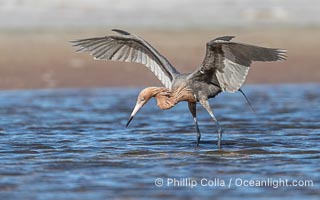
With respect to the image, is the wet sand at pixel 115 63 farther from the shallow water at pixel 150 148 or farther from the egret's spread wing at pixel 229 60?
the egret's spread wing at pixel 229 60

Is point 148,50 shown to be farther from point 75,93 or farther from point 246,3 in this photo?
point 246,3

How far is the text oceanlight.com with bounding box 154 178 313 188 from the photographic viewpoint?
779 centimetres

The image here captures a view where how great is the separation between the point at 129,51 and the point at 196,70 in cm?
102

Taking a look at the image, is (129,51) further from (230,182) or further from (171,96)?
(230,182)

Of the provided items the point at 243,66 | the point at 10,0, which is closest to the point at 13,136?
Answer: the point at 243,66

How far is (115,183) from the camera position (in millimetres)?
7910

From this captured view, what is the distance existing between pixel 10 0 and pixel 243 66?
14.6 metres

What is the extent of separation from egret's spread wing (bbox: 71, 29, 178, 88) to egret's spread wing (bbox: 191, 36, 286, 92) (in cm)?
51

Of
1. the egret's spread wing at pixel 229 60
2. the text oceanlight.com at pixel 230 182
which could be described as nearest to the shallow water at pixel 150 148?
the text oceanlight.com at pixel 230 182

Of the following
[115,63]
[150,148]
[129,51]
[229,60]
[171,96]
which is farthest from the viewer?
[115,63]

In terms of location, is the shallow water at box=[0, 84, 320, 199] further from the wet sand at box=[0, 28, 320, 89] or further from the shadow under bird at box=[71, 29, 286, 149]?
the wet sand at box=[0, 28, 320, 89]

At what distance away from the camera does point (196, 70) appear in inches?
395

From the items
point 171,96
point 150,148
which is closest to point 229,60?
point 171,96

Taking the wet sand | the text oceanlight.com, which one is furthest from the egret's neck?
the wet sand
